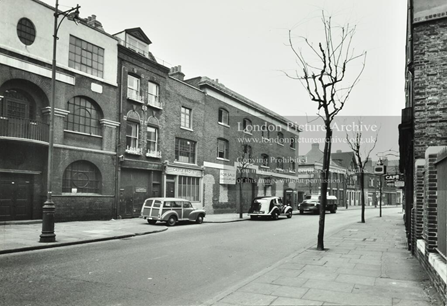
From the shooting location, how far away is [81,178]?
19.9 metres

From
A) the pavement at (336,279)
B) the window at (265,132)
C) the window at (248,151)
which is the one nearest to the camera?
the pavement at (336,279)

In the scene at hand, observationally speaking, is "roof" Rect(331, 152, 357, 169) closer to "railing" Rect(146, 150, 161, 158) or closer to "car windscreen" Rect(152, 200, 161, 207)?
"railing" Rect(146, 150, 161, 158)

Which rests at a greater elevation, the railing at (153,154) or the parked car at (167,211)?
the railing at (153,154)

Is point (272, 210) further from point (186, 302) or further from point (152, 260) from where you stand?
point (186, 302)

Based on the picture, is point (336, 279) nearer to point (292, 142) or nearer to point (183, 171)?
point (183, 171)

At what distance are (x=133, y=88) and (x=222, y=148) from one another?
11530 millimetres

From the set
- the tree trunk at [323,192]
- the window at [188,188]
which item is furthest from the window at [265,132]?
the tree trunk at [323,192]

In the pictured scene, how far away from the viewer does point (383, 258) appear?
976 centimetres

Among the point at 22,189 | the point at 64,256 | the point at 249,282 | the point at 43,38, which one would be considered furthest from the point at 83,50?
the point at 249,282

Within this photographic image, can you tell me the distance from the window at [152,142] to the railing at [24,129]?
7234 mm

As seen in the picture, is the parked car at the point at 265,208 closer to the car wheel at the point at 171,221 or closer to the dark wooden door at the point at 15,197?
the car wheel at the point at 171,221

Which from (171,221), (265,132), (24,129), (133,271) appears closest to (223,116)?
(265,132)

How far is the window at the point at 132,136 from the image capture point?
2277cm

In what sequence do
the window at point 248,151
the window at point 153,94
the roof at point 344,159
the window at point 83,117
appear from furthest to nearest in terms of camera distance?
the roof at point 344,159, the window at point 248,151, the window at point 153,94, the window at point 83,117
